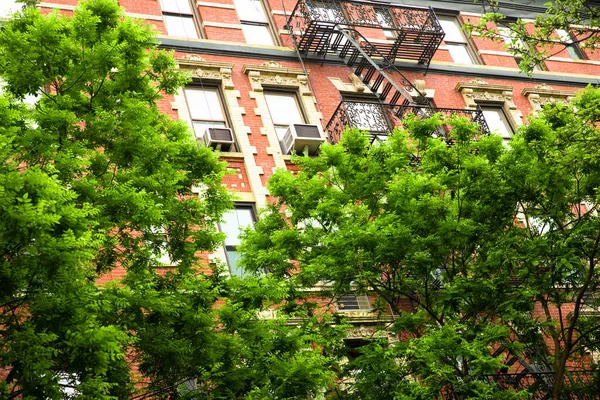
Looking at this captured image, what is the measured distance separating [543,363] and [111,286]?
914 centimetres

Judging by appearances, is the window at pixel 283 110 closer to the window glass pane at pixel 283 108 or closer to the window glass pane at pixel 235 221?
the window glass pane at pixel 283 108

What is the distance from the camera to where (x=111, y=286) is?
11062 mm

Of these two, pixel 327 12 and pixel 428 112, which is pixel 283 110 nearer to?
pixel 327 12

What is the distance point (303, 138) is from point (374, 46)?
5265mm

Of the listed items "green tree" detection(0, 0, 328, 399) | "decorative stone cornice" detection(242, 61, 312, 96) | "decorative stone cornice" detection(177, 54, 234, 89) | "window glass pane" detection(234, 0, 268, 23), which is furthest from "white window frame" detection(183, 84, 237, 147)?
"green tree" detection(0, 0, 328, 399)

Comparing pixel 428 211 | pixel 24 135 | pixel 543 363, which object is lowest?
pixel 543 363

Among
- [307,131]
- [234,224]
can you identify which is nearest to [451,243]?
[234,224]

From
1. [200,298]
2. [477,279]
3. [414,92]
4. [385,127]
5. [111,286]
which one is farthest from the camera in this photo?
[414,92]

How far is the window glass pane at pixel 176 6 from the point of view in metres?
24.3

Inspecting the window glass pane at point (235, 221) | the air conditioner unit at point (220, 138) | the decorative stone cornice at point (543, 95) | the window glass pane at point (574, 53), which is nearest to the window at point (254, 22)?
the air conditioner unit at point (220, 138)

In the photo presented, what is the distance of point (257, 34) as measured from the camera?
2491cm

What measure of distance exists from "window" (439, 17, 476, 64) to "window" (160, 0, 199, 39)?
8.63 metres

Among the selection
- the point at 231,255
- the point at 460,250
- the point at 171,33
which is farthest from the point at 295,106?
the point at 460,250

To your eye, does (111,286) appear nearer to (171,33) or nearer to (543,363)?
(543,363)
